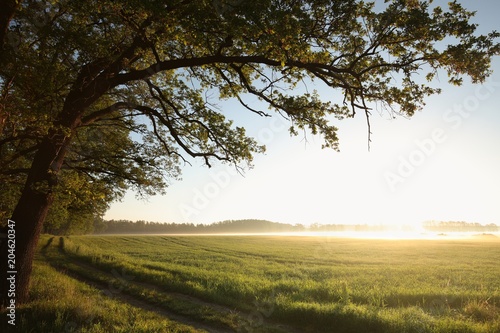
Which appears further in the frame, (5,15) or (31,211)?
(31,211)

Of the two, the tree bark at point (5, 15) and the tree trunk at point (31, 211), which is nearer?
the tree bark at point (5, 15)

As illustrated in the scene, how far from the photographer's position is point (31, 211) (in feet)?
31.5

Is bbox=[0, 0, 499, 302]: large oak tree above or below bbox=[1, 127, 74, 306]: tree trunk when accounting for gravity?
above

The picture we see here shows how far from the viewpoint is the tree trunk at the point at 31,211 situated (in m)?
9.38

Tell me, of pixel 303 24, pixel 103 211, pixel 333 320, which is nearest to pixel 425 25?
pixel 303 24

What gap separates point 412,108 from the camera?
8.58 metres

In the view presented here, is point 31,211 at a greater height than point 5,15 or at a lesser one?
lesser

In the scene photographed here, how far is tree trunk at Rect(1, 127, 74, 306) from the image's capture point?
9383 mm

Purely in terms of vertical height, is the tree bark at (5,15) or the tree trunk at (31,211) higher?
the tree bark at (5,15)

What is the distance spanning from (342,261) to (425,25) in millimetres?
28500

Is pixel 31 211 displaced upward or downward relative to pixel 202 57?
downward

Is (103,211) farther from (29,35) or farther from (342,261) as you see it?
(342,261)

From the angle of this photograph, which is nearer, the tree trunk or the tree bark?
the tree bark

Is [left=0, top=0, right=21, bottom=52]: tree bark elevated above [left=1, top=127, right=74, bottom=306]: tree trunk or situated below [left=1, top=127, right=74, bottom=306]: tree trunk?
above
